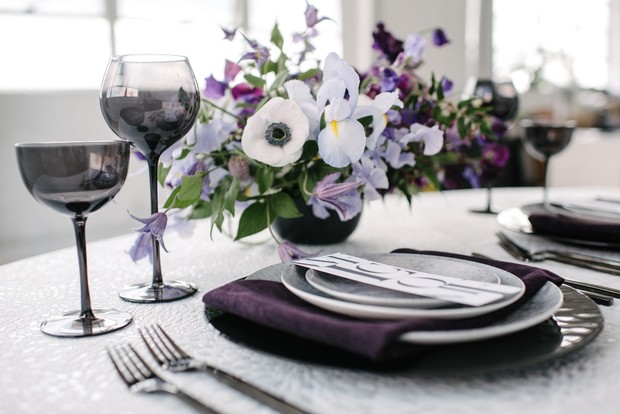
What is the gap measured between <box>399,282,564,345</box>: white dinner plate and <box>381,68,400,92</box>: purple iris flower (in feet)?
1.55

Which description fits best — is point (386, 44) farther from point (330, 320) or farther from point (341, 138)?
point (330, 320)

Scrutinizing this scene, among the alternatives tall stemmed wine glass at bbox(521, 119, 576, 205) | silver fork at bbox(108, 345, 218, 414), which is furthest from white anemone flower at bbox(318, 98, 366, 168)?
tall stemmed wine glass at bbox(521, 119, 576, 205)

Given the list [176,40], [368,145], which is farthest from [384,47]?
[176,40]

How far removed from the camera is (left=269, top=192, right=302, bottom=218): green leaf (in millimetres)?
844

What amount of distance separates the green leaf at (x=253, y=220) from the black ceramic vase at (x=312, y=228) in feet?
0.35

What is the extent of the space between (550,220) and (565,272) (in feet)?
0.51

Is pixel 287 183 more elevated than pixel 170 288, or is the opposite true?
pixel 287 183

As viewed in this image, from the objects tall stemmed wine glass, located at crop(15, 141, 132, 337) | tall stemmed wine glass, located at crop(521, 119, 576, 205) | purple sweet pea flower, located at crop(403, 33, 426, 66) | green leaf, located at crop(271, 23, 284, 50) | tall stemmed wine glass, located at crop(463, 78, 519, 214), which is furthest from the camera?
tall stemmed wine glass, located at crop(463, 78, 519, 214)

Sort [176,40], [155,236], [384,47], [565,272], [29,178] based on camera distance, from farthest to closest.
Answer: [176,40] < [384,47] < [565,272] < [155,236] < [29,178]

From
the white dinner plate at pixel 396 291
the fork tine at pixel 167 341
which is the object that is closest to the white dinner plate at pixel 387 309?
the white dinner plate at pixel 396 291

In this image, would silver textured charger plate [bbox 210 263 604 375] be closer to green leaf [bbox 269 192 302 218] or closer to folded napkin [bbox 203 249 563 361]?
folded napkin [bbox 203 249 563 361]

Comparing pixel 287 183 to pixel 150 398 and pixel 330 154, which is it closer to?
pixel 330 154

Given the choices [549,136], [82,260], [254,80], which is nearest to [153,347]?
[82,260]

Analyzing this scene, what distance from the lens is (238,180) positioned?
0.85 meters
